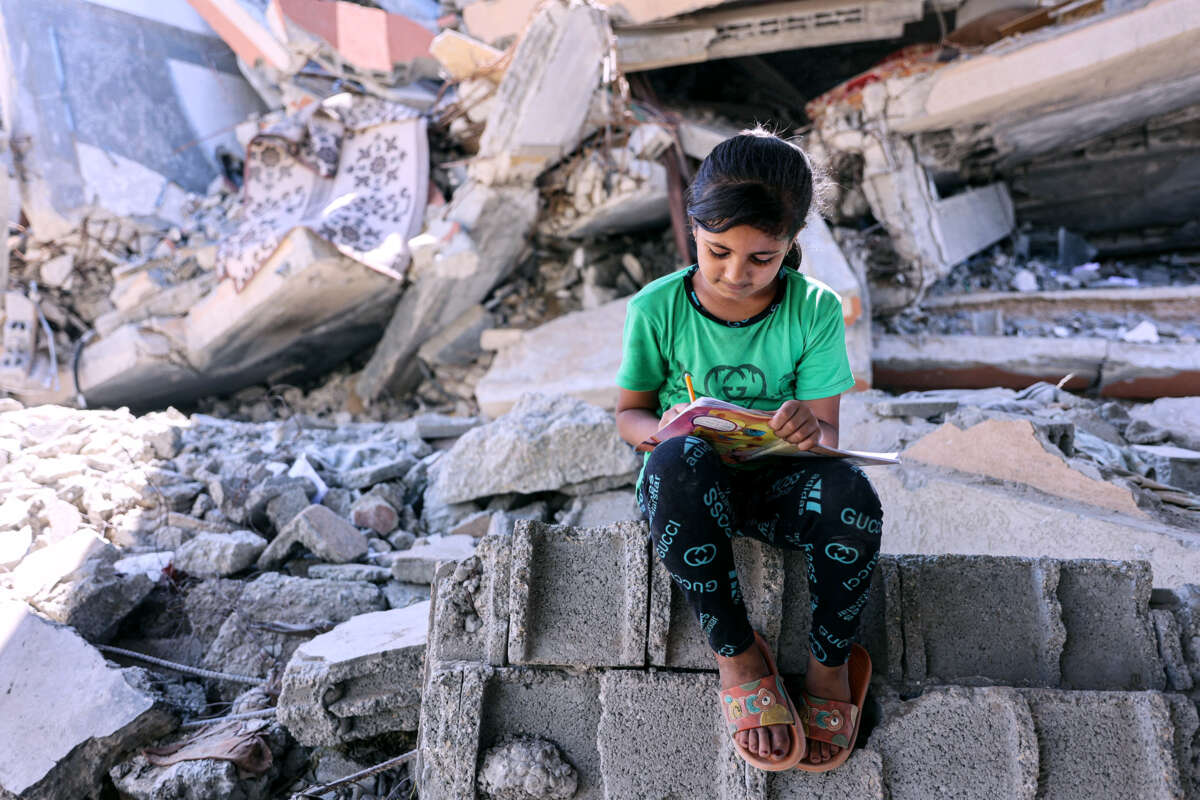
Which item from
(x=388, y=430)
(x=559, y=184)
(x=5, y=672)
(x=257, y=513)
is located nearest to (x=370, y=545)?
(x=257, y=513)

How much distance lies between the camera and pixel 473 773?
1.48 m

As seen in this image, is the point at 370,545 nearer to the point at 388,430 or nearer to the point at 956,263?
the point at 388,430

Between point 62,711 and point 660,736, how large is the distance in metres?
1.84

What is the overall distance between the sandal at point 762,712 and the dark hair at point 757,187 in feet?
3.04

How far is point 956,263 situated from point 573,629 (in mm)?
5230

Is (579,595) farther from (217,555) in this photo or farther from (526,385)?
A: (526,385)

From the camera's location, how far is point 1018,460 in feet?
8.25

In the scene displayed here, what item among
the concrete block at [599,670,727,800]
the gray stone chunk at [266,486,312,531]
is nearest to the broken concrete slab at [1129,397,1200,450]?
the concrete block at [599,670,727,800]

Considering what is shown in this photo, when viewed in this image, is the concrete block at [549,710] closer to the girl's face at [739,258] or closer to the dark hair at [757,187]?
the girl's face at [739,258]

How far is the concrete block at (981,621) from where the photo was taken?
1.54 meters

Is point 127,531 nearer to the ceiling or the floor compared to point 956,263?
nearer to the floor

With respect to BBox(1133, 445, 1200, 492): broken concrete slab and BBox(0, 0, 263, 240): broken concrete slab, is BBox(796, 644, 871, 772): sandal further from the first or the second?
BBox(0, 0, 263, 240): broken concrete slab

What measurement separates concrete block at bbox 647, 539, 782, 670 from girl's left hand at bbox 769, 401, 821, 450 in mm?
324

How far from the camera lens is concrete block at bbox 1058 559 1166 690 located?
5.00 ft
